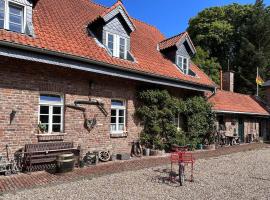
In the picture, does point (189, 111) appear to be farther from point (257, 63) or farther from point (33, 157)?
point (257, 63)

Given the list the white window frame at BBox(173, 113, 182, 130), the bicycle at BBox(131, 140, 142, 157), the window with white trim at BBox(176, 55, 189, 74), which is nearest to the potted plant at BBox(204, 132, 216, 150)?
the white window frame at BBox(173, 113, 182, 130)

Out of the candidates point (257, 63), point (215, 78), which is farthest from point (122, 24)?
point (257, 63)

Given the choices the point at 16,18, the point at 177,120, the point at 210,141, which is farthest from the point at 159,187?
the point at 210,141

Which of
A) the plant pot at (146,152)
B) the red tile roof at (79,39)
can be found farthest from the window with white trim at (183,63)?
the plant pot at (146,152)

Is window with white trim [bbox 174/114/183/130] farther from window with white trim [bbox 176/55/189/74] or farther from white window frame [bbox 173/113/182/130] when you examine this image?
window with white trim [bbox 176/55/189/74]

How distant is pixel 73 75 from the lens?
1201 centimetres

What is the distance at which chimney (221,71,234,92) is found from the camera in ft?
97.2

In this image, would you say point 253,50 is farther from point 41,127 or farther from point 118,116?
point 41,127

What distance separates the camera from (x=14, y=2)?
34.5 feet

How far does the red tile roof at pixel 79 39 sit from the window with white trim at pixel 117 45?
0.47 m

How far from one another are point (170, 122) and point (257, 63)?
95.5ft

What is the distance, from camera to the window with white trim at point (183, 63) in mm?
18125

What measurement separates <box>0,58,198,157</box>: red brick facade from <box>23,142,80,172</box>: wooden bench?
15.4 inches

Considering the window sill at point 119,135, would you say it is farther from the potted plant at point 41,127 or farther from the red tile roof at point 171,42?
the red tile roof at point 171,42
